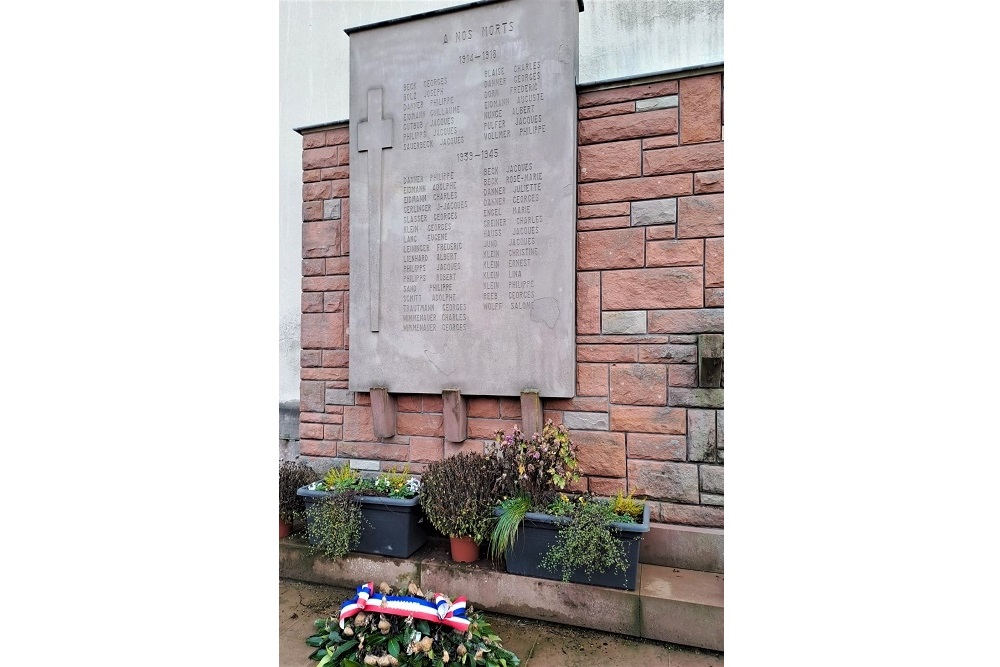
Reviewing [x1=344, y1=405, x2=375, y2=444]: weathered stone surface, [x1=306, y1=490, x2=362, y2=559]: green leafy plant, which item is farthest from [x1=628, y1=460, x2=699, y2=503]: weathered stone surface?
[x1=344, y1=405, x2=375, y2=444]: weathered stone surface

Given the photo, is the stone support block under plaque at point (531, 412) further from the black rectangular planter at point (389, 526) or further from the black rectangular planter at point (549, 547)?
the black rectangular planter at point (389, 526)

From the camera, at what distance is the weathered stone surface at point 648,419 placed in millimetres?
2424

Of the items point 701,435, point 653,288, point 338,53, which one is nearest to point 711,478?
point 701,435

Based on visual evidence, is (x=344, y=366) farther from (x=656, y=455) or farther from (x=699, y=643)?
(x=699, y=643)

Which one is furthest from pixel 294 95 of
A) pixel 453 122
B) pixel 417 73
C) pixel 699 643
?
pixel 699 643

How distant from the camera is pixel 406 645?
175 centimetres

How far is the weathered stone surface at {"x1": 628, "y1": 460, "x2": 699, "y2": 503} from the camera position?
242 centimetres

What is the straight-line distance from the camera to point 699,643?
1988mm

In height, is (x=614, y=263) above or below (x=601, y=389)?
above

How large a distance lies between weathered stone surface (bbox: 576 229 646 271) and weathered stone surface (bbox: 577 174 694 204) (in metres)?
0.17

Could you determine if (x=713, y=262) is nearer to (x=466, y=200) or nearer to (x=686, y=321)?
(x=686, y=321)

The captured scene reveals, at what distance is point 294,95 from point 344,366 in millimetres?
1955

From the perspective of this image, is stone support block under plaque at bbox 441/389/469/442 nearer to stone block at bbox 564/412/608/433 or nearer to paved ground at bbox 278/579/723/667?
stone block at bbox 564/412/608/433

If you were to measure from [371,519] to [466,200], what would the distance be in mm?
1763
